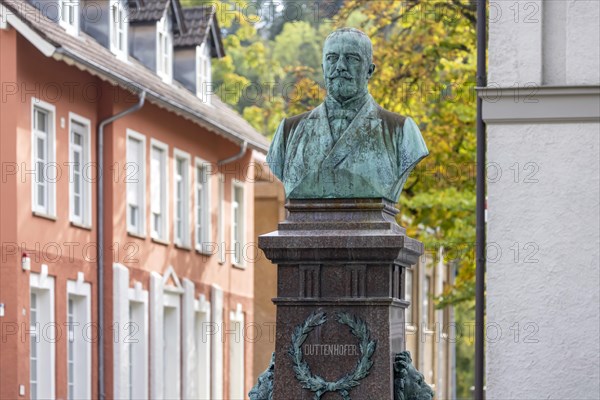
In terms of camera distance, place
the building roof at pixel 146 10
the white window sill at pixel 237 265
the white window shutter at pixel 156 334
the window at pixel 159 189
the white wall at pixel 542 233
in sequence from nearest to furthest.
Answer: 1. the white wall at pixel 542 233
2. the white window shutter at pixel 156 334
3. the window at pixel 159 189
4. the building roof at pixel 146 10
5. the white window sill at pixel 237 265

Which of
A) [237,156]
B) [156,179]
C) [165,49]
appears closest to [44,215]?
[156,179]

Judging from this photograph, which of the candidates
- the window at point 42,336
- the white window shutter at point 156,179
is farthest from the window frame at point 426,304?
the window at point 42,336

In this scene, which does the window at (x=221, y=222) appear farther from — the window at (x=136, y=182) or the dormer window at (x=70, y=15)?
the dormer window at (x=70, y=15)

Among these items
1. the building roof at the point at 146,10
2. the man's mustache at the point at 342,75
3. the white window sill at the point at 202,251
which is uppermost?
the building roof at the point at 146,10

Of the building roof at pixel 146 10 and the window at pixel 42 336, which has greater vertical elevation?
the building roof at pixel 146 10

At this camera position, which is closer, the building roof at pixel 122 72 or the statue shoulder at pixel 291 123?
the statue shoulder at pixel 291 123

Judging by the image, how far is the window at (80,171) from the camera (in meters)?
33.2

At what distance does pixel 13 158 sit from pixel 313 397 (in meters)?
16.1

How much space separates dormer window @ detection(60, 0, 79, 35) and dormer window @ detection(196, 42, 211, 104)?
8.78m

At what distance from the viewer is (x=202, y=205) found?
138 feet

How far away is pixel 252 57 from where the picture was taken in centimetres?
5016

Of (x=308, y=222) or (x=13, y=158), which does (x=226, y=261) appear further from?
(x=308, y=222)

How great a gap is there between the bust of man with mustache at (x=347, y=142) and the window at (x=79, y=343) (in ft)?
60.7

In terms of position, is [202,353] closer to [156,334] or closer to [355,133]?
[156,334]
